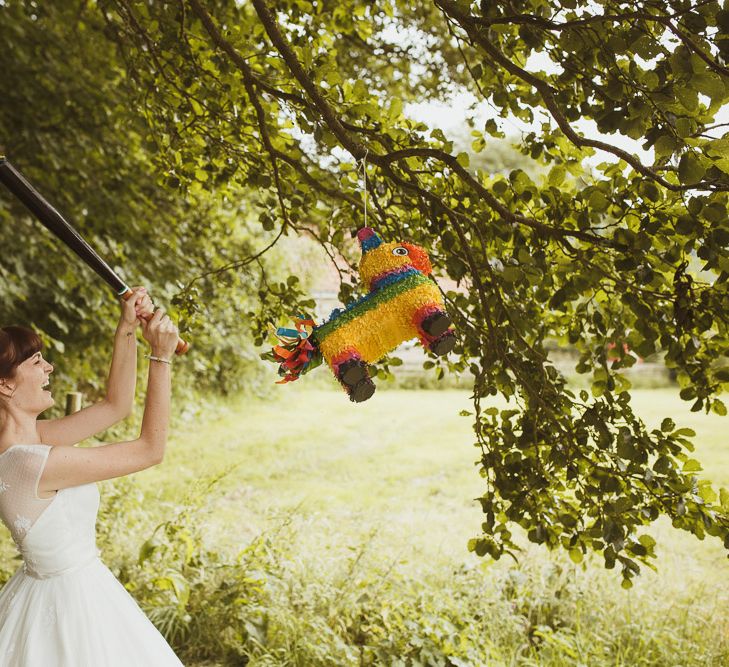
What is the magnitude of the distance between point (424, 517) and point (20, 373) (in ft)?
15.7

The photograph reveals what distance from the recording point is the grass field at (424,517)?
3682 mm

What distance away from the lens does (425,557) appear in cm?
510

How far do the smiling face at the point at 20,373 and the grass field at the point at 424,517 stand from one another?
208cm

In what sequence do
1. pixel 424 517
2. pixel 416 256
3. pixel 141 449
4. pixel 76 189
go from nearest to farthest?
pixel 416 256
pixel 141 449
pixel 76 189
pixel 424 517

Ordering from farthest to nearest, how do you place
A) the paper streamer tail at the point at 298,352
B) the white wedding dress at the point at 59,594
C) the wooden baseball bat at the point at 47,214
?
the white wedding dress at the point at 59,594, the paper streamer tail at the point at 298,352, the wooden baseball bat at the point at 47,214

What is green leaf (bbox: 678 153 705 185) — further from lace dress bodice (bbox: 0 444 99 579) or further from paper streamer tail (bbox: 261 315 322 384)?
lace dress bodice (bbox: 0 444 99 579)

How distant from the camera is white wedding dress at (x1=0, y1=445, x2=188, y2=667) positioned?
177cm

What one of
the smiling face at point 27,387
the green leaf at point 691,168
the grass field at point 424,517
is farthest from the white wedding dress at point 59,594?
the grass field at point 424,517

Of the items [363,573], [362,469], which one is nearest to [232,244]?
[362,469]

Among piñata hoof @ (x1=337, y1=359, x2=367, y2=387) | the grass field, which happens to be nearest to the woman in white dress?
piñata hoof @ (x1=337, y1=359, x2=367, y2=387)

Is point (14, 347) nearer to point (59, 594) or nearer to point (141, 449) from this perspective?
point (141, 449)

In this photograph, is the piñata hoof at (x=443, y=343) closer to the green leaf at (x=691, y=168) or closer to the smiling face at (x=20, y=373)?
the green leaf at (x=691, y=168)

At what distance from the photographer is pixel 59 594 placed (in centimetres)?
185

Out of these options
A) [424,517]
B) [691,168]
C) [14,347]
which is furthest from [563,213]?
[424,517]
